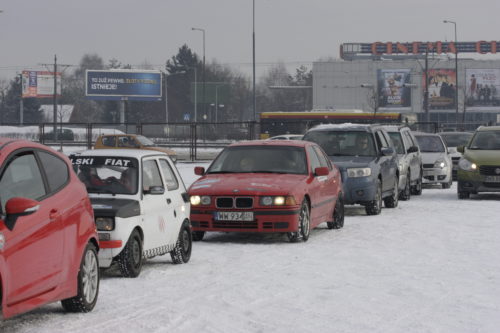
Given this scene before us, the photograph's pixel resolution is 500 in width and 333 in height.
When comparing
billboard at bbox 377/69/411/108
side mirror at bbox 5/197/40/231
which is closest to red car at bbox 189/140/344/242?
side mirror at bbox 5/197/40/231

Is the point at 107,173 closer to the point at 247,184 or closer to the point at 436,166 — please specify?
the point at 247,184

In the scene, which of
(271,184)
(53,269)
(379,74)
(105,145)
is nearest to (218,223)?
(271,184)

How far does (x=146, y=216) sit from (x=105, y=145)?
1385 inches

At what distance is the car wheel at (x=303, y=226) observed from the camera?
1499cm

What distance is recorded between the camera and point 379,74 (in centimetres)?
12456

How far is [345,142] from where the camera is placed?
2102 cm

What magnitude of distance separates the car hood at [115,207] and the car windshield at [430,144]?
20262 mm

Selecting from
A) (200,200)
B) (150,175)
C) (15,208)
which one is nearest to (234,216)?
(200,200)

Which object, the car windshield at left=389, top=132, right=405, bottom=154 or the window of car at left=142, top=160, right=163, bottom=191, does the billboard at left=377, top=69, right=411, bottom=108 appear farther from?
the window of car at left=142, top=160, right=163, bottom=191

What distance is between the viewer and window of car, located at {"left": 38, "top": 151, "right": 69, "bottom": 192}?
325 inches

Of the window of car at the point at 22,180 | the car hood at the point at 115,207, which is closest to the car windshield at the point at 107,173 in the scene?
the car hood at the point at 115,207

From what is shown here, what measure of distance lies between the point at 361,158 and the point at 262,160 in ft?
16.0

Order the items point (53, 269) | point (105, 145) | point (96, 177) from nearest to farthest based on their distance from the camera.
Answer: point (53, 269) < point (96, 177) < point (105, 145)

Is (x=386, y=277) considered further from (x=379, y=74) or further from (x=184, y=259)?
(x=379, y=74)
